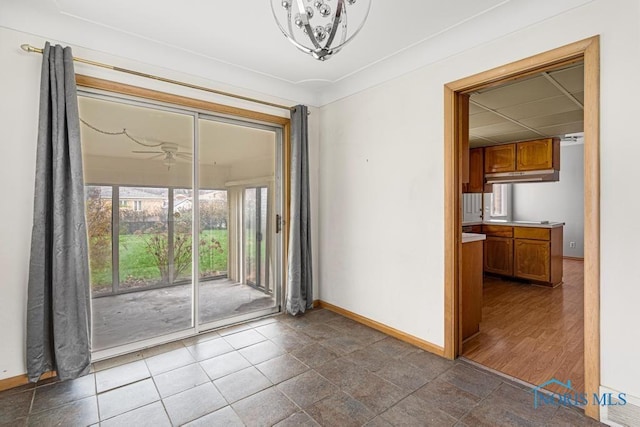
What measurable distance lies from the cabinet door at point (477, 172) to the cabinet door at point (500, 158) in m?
0.07

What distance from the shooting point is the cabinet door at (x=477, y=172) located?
560cm

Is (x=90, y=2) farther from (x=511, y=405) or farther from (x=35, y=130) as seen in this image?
(x=511, y=405)

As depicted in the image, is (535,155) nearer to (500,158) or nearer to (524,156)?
(524,156)

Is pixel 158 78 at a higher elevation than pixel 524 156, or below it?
higher

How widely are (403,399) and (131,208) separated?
2.58m

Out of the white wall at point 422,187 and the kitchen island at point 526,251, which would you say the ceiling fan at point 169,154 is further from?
the kitchen island at point 526,251

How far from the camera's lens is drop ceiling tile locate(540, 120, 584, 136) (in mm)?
4180

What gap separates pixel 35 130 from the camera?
2.19m

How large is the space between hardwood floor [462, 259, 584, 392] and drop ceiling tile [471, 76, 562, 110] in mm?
2351

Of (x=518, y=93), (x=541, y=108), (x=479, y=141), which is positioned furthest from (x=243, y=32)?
(x=479, y=141)

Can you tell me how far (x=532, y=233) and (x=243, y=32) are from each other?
16.1 feet

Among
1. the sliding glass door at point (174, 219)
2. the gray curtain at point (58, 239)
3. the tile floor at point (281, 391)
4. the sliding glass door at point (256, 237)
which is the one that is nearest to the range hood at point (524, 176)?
the tile floor at point (281, 391)

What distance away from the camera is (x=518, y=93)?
3.07 meters
